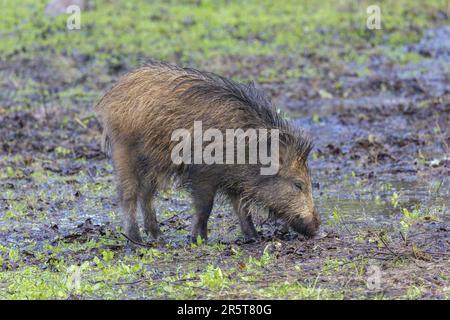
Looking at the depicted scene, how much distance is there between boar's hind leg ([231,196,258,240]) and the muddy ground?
135 millimetres

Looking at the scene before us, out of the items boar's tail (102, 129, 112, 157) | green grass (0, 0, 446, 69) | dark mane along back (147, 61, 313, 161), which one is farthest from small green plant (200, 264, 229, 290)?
green grass (0, 0, 446, 69)

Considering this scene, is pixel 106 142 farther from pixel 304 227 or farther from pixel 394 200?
pixel 394 200

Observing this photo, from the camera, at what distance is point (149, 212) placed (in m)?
8.72

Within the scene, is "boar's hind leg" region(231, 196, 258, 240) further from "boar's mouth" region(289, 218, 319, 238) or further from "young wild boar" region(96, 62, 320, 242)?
"boar's mouth" region(289, 218, 319, 238)

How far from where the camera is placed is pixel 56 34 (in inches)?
727

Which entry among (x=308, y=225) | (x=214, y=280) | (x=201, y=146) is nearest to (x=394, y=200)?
(x=308, y=225)

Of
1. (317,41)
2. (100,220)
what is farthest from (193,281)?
(317,41)

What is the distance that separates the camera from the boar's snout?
802 cm

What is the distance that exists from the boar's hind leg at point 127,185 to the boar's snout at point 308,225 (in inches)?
57.6

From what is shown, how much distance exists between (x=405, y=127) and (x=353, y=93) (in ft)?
7.51

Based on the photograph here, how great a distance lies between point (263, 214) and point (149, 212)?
1.14 m

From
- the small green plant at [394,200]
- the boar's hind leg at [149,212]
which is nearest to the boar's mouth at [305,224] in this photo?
the boar's hind leg at [149,212]
